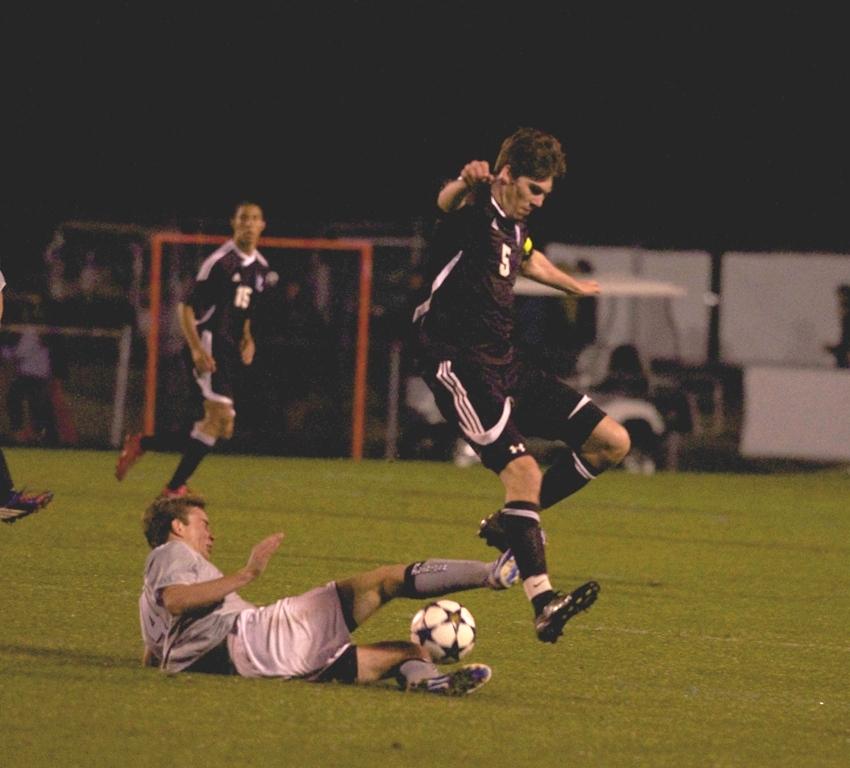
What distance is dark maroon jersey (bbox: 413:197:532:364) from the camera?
8703 millimetres

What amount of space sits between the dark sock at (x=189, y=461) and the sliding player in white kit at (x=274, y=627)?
6.85 metres

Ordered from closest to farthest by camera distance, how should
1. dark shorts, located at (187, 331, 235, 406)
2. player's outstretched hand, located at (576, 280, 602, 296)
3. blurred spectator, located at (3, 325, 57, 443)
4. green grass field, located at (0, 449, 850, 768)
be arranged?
green grass field, located at (0, 449, 850, 768), player's outstretched hand, located at (576, 280, 602, 296), dark shorts, located at (187, 331, 235, 406), blurred spectator, located at (3, 325, 57, 443)

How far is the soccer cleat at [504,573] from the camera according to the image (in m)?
8.06

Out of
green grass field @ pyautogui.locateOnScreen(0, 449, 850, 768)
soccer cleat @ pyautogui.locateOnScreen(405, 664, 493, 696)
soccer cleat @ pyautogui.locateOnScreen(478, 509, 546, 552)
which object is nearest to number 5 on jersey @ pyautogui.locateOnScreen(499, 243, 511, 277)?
soccer cleat @ pyautogui.locateOnScreen(478, 509, 546, 552)

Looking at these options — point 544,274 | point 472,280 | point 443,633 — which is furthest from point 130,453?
point 443,633

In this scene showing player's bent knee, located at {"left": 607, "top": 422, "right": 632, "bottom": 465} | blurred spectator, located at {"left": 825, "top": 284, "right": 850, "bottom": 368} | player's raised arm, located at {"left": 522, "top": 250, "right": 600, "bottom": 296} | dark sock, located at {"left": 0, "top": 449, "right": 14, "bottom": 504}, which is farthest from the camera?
blurred spectator, located at {"left": 825, "top": 284, "right": 850, "bottom": 368}

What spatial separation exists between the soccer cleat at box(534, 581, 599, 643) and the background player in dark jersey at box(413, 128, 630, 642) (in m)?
0.45

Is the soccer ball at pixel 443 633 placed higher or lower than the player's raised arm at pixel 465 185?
lower

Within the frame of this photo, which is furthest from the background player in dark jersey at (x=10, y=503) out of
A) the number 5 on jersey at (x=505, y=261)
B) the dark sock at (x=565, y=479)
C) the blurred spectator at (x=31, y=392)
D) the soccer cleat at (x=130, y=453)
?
the blurred spectator at (x=31, y=392)

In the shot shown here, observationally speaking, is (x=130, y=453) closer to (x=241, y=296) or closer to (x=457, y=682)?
(x=241, y=296)

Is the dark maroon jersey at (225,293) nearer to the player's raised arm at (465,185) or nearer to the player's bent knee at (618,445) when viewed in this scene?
the player's bent knee at (618,445)

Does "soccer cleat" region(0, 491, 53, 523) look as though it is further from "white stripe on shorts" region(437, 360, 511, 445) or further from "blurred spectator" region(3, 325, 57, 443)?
"blurred spectator" region(3, 325, 57, 443)

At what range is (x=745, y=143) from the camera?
34.3 meters

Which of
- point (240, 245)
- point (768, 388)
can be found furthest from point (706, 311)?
point (240, 245)
